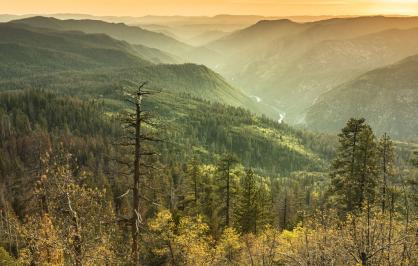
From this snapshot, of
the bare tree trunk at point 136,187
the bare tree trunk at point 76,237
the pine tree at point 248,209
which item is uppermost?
the bare tree trunk at point 136,187

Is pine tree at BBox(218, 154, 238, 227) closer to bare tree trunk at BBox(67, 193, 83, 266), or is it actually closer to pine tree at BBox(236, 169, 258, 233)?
pine tree at BBox(236, 169, 258, 233)

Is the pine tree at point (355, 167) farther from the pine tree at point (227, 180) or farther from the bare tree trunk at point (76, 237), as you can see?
the bare tree trunk at point (76, 237)

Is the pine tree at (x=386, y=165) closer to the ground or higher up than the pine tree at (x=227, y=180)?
higher up

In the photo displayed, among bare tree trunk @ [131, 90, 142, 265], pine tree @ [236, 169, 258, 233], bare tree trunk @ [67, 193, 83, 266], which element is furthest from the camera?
pine tree @ [236, 169, 258, 233]

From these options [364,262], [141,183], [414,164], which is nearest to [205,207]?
[414,164]

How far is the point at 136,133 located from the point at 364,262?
12726mm

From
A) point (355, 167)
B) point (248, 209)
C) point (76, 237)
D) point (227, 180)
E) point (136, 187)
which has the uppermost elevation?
point (136, 187)

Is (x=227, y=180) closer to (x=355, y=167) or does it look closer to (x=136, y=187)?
(x=355, y=167)

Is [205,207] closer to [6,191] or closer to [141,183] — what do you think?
[141,183]

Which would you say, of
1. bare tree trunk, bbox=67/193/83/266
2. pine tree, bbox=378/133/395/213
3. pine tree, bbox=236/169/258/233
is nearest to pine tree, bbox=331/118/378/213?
pine tree, bbox=378/133/395/213

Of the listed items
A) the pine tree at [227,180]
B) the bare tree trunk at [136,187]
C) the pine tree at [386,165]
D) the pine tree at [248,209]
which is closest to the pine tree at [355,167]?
the pine tree at [386,165]

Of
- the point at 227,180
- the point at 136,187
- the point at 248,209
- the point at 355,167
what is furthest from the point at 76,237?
the point at 248,209

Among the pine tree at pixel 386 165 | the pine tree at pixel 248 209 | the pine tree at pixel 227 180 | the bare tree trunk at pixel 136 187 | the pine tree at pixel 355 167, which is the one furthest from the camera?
the pine tree at pixel 248 209

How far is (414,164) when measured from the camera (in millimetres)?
35531
